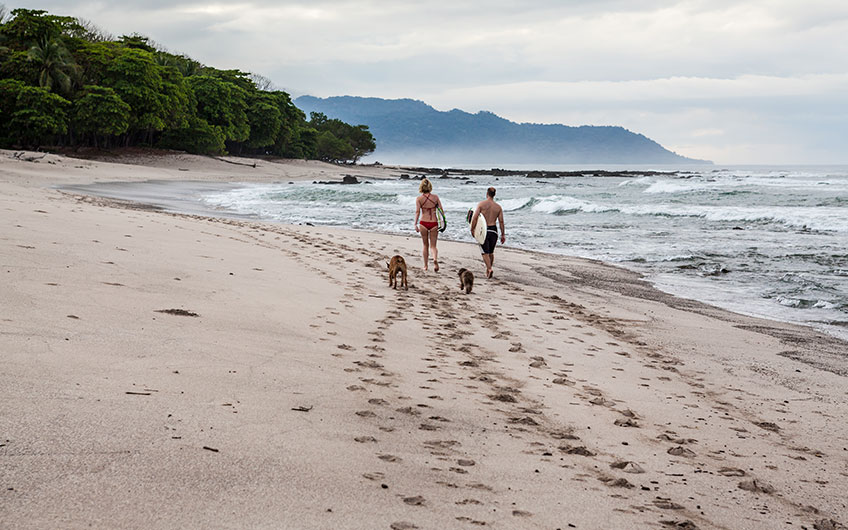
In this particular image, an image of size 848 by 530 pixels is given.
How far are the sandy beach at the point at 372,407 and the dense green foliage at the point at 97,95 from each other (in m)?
44.6

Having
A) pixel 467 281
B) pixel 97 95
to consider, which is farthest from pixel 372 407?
pixel 97 95

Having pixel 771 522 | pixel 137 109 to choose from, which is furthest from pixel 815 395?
pixel 137 109

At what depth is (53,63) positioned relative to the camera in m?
48.0

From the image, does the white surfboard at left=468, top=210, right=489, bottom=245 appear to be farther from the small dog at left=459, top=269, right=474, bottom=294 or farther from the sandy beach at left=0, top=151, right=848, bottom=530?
the sandy beach at left=0, top=151, right=848, bottom=530

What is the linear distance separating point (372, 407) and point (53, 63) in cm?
5431

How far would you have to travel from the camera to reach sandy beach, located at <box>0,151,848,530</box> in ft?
7.89

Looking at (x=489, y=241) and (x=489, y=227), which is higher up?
(x=489, y=227)

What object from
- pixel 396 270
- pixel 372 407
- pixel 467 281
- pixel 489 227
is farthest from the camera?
pixel 489 227

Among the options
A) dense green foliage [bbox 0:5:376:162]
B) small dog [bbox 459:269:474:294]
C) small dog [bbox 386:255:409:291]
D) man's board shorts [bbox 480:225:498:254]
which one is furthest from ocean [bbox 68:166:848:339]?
dense green foliage [bbox 0:5:376:162]

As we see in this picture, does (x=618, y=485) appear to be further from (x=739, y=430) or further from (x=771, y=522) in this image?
(x=739, y=430)

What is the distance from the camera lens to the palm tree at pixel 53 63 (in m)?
46.7

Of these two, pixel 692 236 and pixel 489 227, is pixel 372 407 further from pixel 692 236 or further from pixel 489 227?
pixel 692 236

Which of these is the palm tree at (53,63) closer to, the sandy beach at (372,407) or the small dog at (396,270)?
the sandy beach at (372,407)

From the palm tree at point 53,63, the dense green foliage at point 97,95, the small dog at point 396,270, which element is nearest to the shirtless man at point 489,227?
the small dog at point 396,270
